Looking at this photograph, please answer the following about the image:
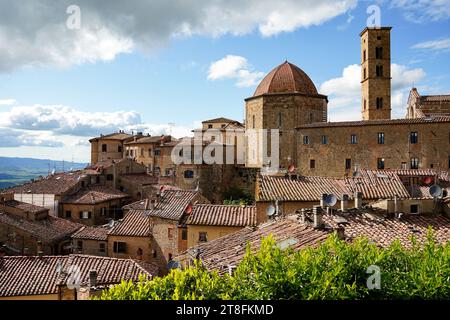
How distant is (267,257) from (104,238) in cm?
2792

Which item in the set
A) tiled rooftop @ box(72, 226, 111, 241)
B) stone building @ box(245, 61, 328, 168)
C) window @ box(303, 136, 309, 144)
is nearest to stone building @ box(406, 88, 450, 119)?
stone building @ box(245, 61, 328, 168)

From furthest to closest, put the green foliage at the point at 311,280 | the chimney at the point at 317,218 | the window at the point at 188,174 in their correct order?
the window at the point at 188,174 → the chimney at the point at 317,218 → the green foliage at the point at 311,280

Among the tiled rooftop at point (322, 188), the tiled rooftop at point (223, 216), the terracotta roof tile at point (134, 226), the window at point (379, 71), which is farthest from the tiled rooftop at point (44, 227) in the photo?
the window at point (379, 71)

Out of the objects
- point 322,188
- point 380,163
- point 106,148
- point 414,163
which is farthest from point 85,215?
point 414,163

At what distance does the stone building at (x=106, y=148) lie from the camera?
75.1 meters

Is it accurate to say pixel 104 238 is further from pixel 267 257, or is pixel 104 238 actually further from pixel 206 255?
pixel 267 257

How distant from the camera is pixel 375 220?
59.2 feet

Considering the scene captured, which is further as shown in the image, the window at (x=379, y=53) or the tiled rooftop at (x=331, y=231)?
the window at (x=379, y=53)

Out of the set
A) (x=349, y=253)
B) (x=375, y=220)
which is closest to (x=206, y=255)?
(x=375, y=220)

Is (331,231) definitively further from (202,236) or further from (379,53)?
(379,53)

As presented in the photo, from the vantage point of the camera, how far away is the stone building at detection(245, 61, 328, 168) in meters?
51.6

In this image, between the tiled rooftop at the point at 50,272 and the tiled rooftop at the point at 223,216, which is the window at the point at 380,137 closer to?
the tiled rooftop at the point at 223,216

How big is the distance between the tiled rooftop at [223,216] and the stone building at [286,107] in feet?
82.9

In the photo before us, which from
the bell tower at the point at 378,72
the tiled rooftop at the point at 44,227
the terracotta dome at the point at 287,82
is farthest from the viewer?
the bell tower at the point at 378,72
